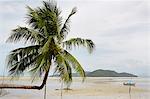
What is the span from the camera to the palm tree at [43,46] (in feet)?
19.7

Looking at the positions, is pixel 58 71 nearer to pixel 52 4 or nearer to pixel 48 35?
pixel 48 35

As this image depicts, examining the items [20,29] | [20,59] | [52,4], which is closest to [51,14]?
[52,4]

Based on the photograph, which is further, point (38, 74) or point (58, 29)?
point (58, 29)

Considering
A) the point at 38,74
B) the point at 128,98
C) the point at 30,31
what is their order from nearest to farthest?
the point at 38,74, the point at 30,31, the point at 128,98

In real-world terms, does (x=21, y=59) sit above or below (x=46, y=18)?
below

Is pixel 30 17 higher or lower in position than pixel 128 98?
Answer: higher

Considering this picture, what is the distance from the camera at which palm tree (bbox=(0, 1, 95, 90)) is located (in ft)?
19.7

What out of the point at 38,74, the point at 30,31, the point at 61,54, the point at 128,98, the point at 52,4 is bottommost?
the point at 128,98

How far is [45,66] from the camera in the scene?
5906mm

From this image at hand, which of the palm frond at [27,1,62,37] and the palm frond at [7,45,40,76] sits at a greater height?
the palm frond at [27,1,62,37]

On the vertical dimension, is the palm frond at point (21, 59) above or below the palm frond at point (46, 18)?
below

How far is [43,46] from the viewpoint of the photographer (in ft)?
19.6

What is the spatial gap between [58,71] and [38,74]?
0.43 metres

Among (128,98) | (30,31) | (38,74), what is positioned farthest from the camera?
(128,98)
